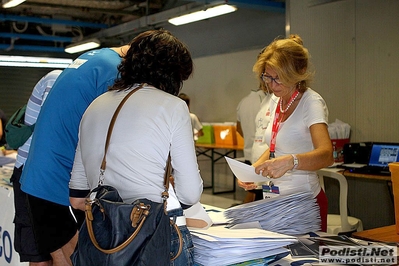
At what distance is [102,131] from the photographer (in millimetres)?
1493

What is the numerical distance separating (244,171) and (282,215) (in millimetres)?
221

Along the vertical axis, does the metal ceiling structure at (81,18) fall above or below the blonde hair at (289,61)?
above

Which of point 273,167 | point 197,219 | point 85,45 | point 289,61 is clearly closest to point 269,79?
point 289,61

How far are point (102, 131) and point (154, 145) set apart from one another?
18 centimetres

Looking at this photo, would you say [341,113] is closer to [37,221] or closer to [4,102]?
[37,221]

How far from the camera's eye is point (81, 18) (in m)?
10.2

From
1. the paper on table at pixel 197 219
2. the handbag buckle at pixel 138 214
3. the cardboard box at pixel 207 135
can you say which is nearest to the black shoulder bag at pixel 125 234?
the handbag buckle at pixel 138 214

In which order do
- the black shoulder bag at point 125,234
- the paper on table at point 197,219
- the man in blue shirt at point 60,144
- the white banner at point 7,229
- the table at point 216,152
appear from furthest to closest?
the table at point 216,152, the white banner at point 7,229, the man in blue shirt at point 60,144, the paper on table at point 197,219, the black shoulder bag at point 125,234

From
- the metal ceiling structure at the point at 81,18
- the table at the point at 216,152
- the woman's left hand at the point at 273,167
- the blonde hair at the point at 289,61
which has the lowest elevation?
the table at the point at 216,152

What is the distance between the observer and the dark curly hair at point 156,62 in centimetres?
158

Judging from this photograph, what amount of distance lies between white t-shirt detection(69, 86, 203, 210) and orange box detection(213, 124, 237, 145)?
6077 mm

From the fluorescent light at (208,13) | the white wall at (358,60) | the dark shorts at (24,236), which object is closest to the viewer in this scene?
the dark shorts at (24,236)

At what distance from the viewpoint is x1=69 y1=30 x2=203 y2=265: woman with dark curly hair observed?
143 cm

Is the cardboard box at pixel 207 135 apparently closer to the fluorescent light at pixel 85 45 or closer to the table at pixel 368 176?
the fluorescent light at pixel 85 45
